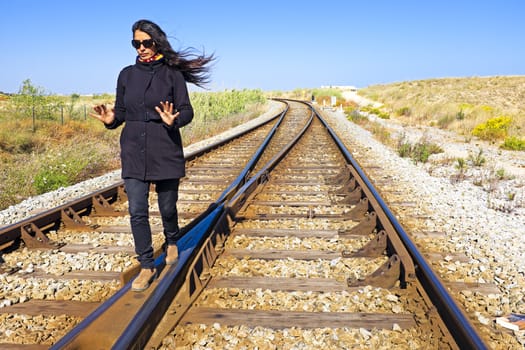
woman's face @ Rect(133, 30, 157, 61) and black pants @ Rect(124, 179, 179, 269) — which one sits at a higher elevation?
woman's face @ Rect(133, 30, 157, 61)

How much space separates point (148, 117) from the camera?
291 cm

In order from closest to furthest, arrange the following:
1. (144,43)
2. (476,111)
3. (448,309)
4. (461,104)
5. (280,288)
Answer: (448,309), (144,43), (280,288), (476,111), (461,104)

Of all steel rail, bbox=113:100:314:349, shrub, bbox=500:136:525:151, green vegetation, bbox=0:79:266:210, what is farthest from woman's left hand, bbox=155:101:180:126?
shrub, bbox=500:136:525:151

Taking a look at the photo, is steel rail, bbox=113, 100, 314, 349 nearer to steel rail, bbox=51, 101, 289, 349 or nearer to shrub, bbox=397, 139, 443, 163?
steel rail, bbox=51, 101, 289, 349

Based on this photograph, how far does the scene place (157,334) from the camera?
256 centimetres

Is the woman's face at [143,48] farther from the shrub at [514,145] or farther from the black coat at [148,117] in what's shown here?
the shrub at [514,145]

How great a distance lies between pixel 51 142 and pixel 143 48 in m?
13.3

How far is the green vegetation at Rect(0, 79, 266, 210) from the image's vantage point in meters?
7.48

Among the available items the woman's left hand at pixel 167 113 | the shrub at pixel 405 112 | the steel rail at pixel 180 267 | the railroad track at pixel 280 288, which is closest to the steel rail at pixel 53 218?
the railroad track at pixel 280 288

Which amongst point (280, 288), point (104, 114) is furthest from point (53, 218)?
point (280, 288)

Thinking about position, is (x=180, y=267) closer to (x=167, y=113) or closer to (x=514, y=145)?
(x=167, y=113)

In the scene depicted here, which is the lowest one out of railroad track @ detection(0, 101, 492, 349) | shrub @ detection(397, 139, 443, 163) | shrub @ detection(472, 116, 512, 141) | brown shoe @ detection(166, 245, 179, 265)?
railroad track @ detection(0, 101, 492, 349)

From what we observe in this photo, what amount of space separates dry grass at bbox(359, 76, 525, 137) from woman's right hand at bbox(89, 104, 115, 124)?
15.8 meters

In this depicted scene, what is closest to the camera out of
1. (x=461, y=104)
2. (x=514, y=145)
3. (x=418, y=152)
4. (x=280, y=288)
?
(x=280, y=288)
